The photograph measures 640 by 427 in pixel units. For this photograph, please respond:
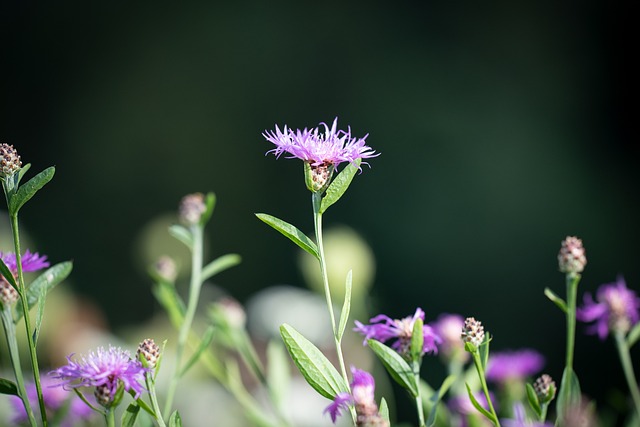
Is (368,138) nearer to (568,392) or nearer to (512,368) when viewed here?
(512,368)

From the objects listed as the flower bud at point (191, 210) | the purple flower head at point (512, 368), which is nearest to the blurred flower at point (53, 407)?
the flower bud at point (191, 210)

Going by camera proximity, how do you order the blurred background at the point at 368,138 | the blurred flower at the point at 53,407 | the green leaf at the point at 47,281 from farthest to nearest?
the blurred background at the point at 368,138 → the blurred flower at the point at 53,407 → the green leaf at the point at 47,281

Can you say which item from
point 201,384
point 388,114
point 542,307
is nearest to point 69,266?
point 201,384

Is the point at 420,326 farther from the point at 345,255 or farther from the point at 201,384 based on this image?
the point at 201,384

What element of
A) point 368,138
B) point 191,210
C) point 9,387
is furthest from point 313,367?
point 368,138

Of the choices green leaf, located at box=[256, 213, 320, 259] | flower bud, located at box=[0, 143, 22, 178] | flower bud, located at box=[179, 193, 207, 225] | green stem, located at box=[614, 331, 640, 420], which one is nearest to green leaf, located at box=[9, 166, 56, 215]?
flower bud, located at box=[0, 143, 22, 178]

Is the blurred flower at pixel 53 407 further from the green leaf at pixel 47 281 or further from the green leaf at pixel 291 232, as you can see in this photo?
the green leaf at pixel 291 232
